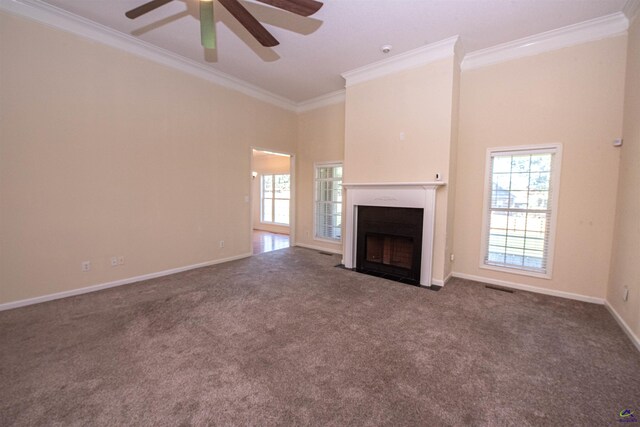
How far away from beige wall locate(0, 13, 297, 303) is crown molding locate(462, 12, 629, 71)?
399cm

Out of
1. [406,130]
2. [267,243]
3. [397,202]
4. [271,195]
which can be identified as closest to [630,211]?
[397,202]

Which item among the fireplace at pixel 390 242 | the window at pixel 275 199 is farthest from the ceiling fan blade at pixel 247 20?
the window at pixel 275 199

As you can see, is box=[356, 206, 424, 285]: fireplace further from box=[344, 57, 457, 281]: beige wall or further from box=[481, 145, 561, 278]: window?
box=[481, 145, 561, 278]: window

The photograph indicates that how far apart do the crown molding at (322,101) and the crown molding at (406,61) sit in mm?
888

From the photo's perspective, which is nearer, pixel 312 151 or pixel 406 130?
pixel 406 130

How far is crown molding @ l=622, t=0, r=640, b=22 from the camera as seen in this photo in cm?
269

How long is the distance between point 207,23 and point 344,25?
1.61 meters

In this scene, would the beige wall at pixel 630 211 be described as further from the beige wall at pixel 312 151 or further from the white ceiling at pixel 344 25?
the beige wall at pixel 312 151

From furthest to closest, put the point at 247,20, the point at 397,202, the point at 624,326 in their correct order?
the point at 397,202 < the point at 624,326 < the point at 247,20

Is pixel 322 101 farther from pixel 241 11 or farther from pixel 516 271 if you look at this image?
pixel 516 271

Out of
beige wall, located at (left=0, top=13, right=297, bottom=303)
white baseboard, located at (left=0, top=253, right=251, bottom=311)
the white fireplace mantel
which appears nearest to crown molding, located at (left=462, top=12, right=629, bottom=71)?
the white fireplace mantel

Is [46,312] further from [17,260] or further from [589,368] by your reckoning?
[589,368]

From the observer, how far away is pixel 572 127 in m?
3.25

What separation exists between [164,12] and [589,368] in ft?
17.2
